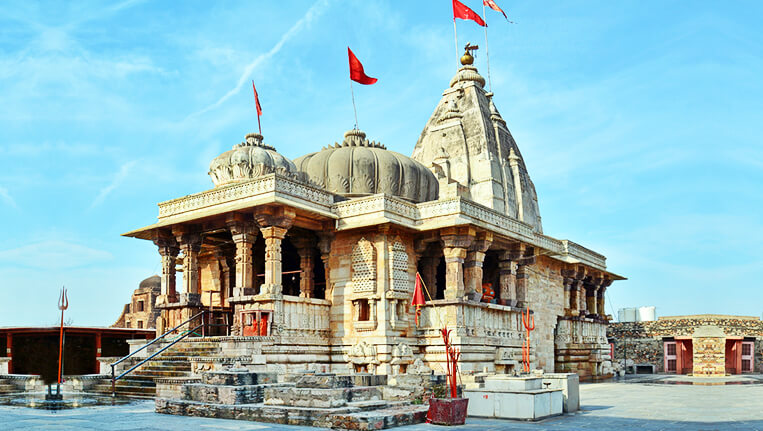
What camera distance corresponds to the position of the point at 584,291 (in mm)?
32125

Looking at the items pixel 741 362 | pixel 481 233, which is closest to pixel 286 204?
pixel 481 233

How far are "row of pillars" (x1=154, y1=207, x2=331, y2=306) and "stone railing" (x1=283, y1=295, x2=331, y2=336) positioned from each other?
63 cm

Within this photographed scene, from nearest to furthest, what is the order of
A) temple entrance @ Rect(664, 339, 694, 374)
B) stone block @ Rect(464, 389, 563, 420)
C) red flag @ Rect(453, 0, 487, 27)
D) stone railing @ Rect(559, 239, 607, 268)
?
stone block @ Rect(464, 389, 563, 420) → stone railing @ Rect(559, 239, 607, 268) → red flag @ Rect(453, 0, 487, 27) → temple entrance @ Rect(664, 339, 694, 374)

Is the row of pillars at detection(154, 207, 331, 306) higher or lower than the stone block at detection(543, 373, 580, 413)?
higher

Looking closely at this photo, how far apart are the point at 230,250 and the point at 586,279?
1781cm

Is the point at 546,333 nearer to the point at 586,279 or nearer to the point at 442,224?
the point at 586,279

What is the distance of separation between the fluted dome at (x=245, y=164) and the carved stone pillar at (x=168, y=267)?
2434 mm

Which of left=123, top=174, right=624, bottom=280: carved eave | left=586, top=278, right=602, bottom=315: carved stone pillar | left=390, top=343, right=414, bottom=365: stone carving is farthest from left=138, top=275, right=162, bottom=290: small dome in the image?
left=390, top=343, right=414, bottom=365: stone carving

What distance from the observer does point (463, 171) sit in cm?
3456

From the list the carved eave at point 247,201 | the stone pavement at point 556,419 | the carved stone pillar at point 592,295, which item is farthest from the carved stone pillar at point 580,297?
the stone pavement at point 556,419

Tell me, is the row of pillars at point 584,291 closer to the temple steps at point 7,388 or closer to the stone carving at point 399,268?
the stone carving at point 399,268

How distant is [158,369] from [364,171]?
1042 cm

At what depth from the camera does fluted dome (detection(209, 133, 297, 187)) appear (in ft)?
71.6

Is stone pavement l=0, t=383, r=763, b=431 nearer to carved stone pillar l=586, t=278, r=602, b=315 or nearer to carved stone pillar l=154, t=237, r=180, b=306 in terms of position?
carved stone pillar l=154, t=237, r=180, b=306
